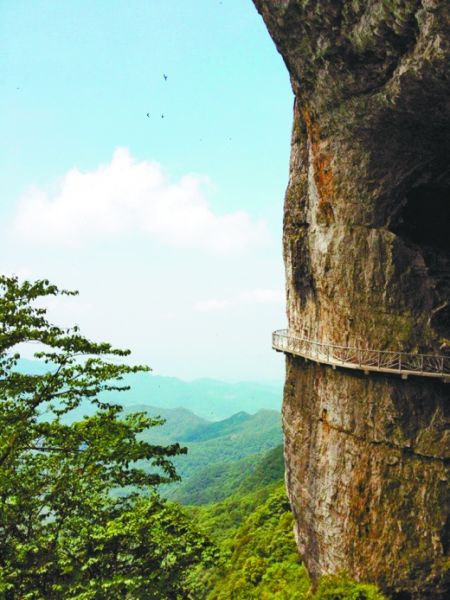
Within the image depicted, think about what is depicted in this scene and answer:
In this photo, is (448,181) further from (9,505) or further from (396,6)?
(9,505)

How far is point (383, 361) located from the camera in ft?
52.9

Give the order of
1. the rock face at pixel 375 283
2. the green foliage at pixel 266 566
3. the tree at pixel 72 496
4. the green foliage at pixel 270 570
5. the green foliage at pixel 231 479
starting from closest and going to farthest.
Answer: the tree at pixel 72 496, the rock face at pixel 375 283, the green foliage at pixel 270 570, the green foliage at pixel 266 566, the green foliage at pixel 231 479

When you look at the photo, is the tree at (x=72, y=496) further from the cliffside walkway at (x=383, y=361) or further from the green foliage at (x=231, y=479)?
the green foliage at (x=231, y=479)

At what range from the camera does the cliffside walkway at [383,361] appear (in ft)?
49.8

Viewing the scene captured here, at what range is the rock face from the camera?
1423 centimetres

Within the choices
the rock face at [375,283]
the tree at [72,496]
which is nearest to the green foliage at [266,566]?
the rock face at [375,283]

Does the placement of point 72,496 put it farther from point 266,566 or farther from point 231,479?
point 231,479

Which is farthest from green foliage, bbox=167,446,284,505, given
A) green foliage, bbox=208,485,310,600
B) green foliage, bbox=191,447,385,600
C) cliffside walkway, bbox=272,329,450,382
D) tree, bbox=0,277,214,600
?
tree, bbox=0,277,214,600

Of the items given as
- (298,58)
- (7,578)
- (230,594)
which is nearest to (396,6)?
(298,58)

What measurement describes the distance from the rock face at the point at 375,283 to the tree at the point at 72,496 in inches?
352

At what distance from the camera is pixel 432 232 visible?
18031 mm

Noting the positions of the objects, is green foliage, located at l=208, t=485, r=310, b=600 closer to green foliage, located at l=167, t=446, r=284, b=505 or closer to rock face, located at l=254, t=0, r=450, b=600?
rock face, located at l=254, t=0, r=450, b=600

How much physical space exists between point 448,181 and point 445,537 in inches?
516

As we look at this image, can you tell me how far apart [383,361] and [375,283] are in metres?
2.95
